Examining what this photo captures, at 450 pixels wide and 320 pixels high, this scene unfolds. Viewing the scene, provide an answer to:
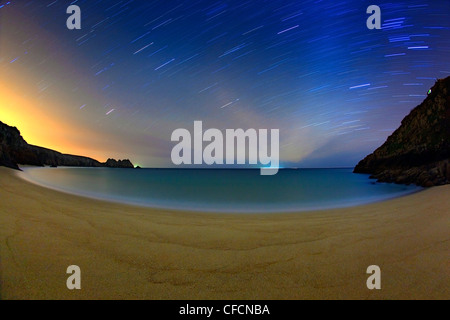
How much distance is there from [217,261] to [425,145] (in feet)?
127

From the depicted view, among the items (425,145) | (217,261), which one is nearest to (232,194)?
(217,261)

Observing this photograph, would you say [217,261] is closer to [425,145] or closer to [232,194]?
[232,194]

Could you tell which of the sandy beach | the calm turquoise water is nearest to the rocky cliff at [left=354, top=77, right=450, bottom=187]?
the calm turquoise water

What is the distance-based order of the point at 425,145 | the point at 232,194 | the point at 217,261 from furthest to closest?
the point at 425,145
the point at 232,194
the point at 217,261

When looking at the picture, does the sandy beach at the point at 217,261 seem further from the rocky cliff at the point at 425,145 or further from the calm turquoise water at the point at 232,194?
the rocky cliff at the point at 425,145

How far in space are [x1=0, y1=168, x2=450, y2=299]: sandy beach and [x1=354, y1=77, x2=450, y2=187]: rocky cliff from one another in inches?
862

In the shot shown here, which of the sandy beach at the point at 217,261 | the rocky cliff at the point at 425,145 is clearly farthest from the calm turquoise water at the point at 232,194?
the sandy beach at the point at 217,261

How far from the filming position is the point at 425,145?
27672mm

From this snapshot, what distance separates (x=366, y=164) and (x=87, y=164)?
8162 inches

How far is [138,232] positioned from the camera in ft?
16.0

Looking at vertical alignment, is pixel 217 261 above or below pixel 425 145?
below

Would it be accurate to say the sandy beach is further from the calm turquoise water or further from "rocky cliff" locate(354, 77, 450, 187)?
"rocky cliff" locate(354, 77, 450, 187)
